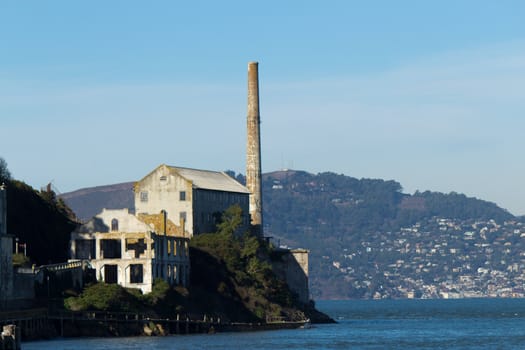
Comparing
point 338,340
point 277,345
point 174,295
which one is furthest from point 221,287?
point 277,345

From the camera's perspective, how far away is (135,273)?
12312 centimetres

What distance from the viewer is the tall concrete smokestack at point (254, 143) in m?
164

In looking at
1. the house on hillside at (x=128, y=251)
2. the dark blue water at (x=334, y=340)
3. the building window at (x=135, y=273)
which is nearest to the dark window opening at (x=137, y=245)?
the house on hillside at (x=128, y=251)

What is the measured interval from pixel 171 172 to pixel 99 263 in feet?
72.9

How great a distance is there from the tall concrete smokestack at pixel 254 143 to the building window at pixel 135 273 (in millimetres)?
41379

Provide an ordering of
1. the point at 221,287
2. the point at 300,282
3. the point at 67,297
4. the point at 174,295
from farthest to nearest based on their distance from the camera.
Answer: the point at 300,282 → the point at 221,287 → the point at 174,295 → the point at 67,297

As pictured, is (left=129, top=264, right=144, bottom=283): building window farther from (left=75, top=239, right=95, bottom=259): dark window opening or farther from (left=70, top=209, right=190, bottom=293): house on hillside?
(left=75, top=239, right=95, bottom=259): dark window opening

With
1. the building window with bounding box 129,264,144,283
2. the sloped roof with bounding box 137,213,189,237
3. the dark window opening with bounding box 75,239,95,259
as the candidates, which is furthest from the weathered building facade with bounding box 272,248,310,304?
the building window with bounding box 129,264,144,283

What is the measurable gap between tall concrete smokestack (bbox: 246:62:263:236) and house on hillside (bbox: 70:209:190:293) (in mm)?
33465

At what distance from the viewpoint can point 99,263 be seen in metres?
124

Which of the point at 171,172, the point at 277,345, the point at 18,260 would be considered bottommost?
the point at 277,345

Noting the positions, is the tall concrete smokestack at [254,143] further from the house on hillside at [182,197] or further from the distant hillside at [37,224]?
the distant hillside at [37,224]

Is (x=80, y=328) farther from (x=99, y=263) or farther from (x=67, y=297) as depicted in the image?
(x=99, y=263)

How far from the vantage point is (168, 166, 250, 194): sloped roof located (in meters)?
145
